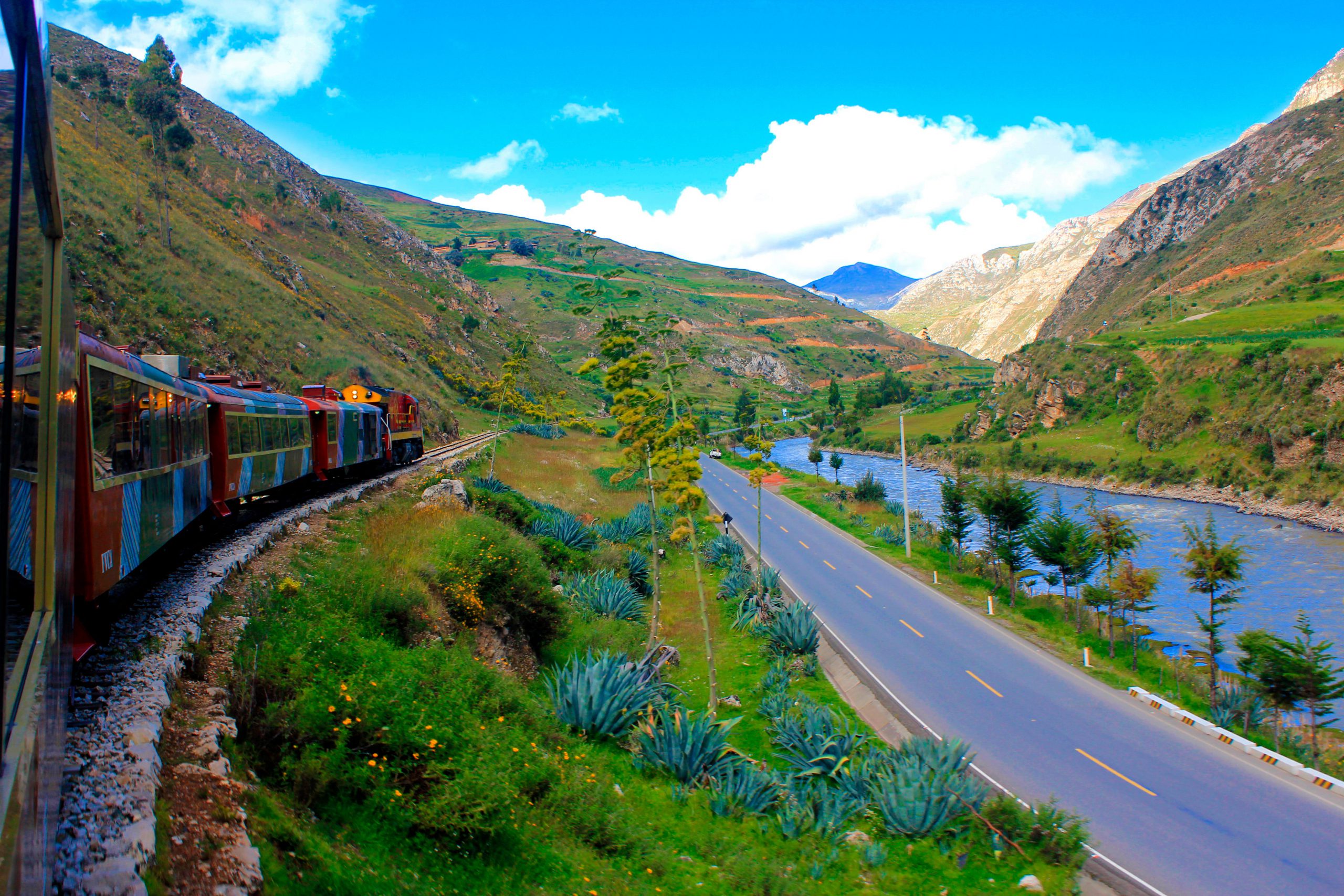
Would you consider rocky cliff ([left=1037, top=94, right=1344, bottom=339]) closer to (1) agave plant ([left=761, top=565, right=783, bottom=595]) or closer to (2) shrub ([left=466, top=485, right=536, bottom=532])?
(1) agave plant ([left=761, top=565, right=783, bottom=595])

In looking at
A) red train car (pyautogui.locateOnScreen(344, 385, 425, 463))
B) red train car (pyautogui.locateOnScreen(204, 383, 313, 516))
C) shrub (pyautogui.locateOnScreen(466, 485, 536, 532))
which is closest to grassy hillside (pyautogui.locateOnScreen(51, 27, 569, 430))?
red train car (pyautogui.locateOnScreen(204, 383, 313, 516))

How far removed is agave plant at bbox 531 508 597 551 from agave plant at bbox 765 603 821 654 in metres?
6.84

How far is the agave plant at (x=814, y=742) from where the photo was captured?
11398 millimetres

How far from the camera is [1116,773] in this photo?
12773 millimetres

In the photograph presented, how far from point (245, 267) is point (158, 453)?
39.5 meters

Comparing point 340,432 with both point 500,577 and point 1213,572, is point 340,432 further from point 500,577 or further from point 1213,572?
point 1213,572

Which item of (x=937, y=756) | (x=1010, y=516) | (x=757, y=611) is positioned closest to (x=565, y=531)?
(x=757, y=611)

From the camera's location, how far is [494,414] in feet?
190

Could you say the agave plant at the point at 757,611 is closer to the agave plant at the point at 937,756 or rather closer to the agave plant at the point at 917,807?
the agave plant at the point at 937,756

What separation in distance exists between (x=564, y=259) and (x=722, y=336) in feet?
146

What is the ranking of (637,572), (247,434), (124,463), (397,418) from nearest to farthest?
1. (124,463)
2. (247,434)
3. (637,572)
4. (397,418)

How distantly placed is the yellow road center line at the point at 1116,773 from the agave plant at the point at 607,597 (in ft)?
31.8

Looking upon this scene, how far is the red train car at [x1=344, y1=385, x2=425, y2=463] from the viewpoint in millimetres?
26094

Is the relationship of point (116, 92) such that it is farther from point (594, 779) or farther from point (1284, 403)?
point (1284, 403)
